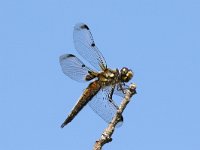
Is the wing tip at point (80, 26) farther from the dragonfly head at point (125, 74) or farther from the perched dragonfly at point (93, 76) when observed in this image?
the dragonfly head at point (125, 74)

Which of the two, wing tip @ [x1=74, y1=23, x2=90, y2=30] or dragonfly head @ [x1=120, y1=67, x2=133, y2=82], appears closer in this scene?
dragonfly head @ [x1=120, y1=67, x2=133, y2=82]

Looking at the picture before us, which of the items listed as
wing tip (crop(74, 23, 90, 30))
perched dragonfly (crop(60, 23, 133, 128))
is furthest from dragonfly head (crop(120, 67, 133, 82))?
wing tip (crop(74, 23, 90, 30))

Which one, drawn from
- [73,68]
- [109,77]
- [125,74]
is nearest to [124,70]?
[125,74]

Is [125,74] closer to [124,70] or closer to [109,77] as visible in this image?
[124,70]

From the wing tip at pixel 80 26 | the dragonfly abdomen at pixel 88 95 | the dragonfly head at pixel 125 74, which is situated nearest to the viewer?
the dragonfly head at pixel 125 74

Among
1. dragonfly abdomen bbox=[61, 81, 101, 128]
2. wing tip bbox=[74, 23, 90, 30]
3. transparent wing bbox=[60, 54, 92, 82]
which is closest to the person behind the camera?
dragonfly abdomen bbox=[61, 81, 101, 128]

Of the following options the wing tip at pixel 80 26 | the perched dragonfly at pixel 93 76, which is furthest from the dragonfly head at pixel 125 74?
the wing tip at pixel 80 26

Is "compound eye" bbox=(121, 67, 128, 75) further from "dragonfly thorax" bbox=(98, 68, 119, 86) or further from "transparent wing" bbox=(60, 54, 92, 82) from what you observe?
"transparent wing" bbox=(60, 54, 92, 82)

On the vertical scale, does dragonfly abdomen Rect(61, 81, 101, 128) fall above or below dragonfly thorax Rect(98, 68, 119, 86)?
below

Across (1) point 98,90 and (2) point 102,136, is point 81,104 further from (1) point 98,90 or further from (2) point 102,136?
(2) point 102,136
